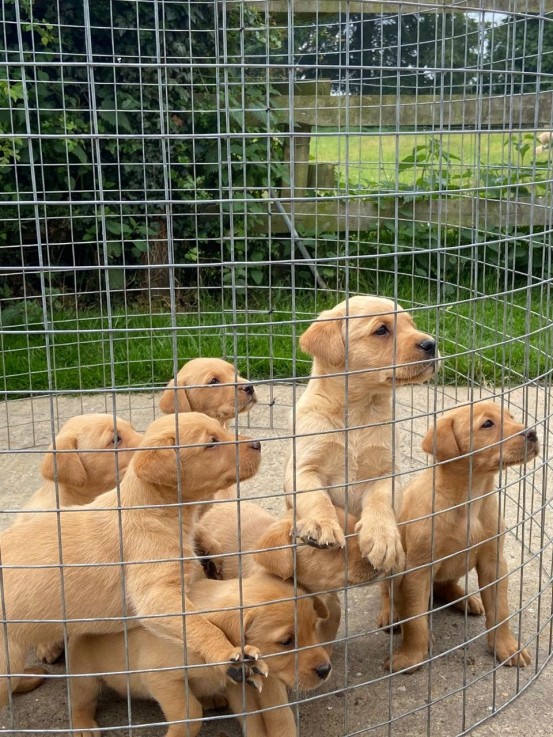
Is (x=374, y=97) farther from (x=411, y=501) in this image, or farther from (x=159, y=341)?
(x=411, y=501)

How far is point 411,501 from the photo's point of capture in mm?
3789

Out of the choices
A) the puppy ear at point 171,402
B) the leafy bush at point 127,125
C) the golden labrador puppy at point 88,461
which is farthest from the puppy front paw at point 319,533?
the leafy bush at point 127,125

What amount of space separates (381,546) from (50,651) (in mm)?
1451

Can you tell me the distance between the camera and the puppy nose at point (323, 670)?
10.1ft

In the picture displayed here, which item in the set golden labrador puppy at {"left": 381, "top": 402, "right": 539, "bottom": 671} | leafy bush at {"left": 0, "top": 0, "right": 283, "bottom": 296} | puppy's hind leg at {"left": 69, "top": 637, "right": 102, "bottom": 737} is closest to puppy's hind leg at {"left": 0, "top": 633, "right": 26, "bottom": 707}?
puppy's hind leg at {"left": 69, "top": 637, "right": 102, "bottom": 737}

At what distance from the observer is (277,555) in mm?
3189

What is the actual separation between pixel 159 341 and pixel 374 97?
9.58 feet

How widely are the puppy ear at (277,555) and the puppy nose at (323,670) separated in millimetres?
319

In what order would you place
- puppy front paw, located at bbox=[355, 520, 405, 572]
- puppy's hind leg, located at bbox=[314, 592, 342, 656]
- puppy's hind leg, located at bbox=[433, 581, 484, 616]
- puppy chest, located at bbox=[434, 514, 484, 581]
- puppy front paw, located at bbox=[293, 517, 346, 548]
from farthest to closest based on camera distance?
puppy's hind leg, located at bbox=[433, 581, 484, 616] → puppy chest, located at bbox=[434, 514, 484, 581] → puppy's hind leg, located at bbox=[314, 592, 342, 656] → puppy front paw, located at bbox=[355, 520, 405, 572] → puppy front paw, located at bbox=[293, 517, 346, 548]

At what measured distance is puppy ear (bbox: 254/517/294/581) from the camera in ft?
10.5

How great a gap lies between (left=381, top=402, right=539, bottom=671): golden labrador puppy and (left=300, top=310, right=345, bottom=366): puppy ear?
0.50 m

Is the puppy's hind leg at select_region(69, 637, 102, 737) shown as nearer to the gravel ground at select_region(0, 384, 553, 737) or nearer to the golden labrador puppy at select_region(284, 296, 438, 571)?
the gravel ground at select_region(0, 384, 553, 737)

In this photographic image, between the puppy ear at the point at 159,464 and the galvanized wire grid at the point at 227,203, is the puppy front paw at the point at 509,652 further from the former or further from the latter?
the puppy ear at the point at 159,464

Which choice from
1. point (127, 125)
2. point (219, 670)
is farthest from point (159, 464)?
point (127, 125)
